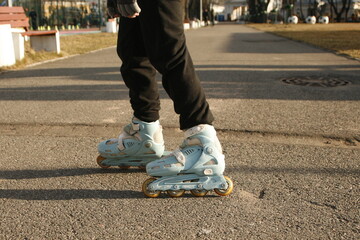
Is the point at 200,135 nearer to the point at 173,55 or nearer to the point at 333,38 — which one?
the point at 173,55

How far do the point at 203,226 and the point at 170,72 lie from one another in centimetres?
70

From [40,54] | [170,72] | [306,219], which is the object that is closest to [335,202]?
[306,219]

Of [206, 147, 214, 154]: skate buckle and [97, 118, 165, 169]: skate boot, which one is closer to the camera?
[206, 147, 214, 154]: skate buckle

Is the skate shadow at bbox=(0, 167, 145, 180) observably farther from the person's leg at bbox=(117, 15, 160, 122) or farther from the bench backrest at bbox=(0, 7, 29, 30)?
the bench backrest at bbox=(0, 7, 29, 30)

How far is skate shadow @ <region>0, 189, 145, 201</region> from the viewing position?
203 centimetres

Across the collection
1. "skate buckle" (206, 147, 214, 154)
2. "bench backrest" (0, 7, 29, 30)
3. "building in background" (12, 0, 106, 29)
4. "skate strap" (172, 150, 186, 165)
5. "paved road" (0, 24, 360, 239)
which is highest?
"building in background" (12, 0, 106, 29)

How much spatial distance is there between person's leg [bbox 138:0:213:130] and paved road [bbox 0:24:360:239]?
430 millimetres

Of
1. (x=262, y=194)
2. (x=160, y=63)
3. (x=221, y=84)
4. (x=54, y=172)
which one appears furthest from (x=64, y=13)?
(x=262, y=194)

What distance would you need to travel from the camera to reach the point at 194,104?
1965mm

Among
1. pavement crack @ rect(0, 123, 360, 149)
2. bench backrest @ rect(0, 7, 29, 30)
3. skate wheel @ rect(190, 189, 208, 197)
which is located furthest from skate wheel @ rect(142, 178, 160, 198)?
bench backrest @ rect(0, 7, 29, 30)

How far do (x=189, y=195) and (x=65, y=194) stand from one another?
Answer: 61 cm

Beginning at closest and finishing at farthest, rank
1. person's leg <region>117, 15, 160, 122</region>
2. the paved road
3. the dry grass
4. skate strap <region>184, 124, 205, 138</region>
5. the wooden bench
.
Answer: the paved road → skate strap <region>184, 124, 205, 138</region> → person's leg <region>117, 15, 160, 122</region> → the wooden bench → the dry grass

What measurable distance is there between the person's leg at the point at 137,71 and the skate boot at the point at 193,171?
336 millimetres

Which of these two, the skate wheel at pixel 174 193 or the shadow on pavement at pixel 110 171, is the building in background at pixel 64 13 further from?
the skate wheel at pixel 174 193
